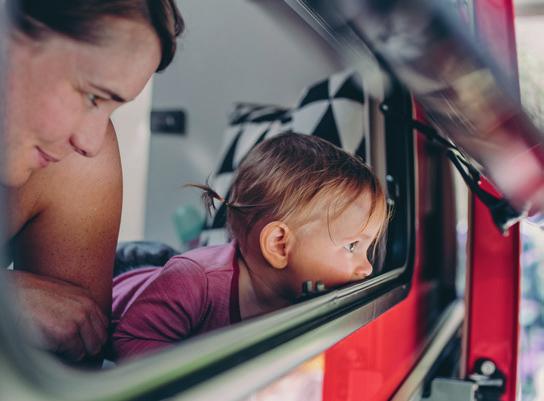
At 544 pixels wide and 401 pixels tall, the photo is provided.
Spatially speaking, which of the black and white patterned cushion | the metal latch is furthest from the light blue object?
the metal latch

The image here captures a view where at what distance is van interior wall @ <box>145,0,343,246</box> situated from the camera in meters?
1.44

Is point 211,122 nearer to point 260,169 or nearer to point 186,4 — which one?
point 260,169

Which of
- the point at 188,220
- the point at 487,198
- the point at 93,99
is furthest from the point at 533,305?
the point at 93,99

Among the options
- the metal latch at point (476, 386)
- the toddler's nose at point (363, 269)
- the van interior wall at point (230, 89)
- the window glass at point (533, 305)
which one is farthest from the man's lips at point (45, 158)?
the window glass at point (533, 305)

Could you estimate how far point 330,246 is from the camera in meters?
0.75

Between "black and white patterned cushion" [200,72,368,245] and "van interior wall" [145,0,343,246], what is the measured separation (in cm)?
6

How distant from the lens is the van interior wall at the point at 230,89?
56.6 inches

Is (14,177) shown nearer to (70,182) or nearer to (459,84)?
(70,182)

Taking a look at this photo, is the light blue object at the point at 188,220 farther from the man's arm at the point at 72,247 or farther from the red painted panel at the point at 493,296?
the man's arm at the point at 72,247

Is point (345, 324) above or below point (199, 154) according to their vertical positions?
below

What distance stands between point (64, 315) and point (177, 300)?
6.8 inches

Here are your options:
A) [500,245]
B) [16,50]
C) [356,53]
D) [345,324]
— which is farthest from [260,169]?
[500,245]

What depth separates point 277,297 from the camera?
74 cm

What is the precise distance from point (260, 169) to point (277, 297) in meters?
0.16
